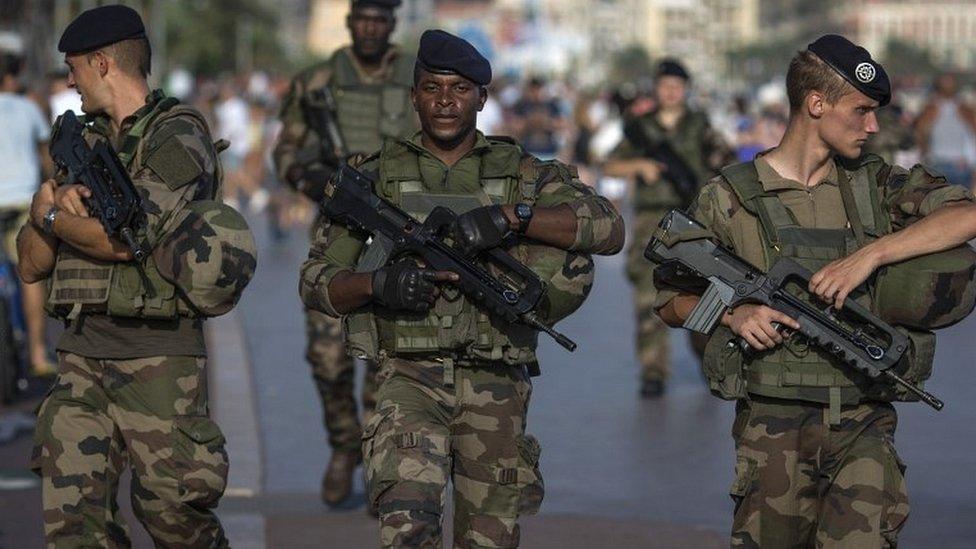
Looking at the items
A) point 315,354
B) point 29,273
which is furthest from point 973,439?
point 29,273

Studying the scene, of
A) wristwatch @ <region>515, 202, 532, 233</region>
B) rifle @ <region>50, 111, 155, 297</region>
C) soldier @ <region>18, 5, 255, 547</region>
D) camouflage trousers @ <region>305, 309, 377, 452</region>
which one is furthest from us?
camouflage trousers @ <region>305, 309, 377, 452</region>

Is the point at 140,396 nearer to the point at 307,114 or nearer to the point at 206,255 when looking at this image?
the point at 206,255

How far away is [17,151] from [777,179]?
690cm

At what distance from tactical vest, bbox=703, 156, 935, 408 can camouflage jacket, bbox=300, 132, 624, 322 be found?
0.38 metres

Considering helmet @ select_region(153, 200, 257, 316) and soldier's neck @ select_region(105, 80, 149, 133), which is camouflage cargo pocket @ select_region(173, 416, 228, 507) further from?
soldier's neck @ select_region(105, 80, 149, 133)

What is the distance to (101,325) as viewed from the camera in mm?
5930

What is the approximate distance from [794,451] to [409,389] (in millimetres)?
1073

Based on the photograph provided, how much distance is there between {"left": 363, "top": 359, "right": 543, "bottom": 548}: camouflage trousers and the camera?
5.58 metres

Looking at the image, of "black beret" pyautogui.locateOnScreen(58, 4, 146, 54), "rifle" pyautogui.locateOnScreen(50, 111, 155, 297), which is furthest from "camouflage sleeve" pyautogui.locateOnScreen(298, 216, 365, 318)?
"black beret" pyautogui.locateOnScreen(58, 4, 146, 54)

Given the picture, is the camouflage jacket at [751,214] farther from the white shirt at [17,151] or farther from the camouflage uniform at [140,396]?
the white shirt at [17,151]

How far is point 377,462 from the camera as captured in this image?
5.59m

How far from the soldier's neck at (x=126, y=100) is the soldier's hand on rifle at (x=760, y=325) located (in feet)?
6.12

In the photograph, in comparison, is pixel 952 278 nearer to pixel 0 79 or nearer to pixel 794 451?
pixel 794 451

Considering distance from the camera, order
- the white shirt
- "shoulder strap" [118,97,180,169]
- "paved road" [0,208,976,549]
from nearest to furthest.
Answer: "shoulder strap" [118,97,180,169] < "paved road" [0,208,976,549] < the white shirt
